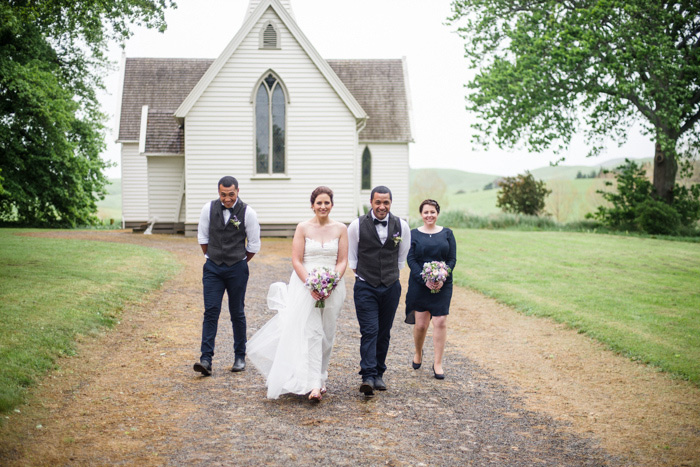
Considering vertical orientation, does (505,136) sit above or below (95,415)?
above

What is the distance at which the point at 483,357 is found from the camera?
28.3ft

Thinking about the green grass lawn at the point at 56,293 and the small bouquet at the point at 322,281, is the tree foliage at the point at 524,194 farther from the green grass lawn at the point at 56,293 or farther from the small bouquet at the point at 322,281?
the small bouquet at the point at 322,281

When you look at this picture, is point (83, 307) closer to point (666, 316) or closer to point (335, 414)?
point (335, 414)

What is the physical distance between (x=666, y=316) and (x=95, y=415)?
947 cm

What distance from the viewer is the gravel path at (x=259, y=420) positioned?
5.03 metres

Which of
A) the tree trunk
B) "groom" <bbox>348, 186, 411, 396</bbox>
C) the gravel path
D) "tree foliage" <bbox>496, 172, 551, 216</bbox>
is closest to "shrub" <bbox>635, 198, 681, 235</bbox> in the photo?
the tree trunk

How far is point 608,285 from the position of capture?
14508 millimetres

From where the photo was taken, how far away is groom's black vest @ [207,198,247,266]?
24.2ft

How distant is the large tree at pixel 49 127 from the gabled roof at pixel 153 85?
204 centimetres

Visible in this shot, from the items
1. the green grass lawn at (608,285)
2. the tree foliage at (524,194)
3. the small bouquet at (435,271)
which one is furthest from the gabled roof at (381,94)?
the small bouquet at (435,271)

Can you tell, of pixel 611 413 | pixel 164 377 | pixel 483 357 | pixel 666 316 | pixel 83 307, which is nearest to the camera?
pixel 611 413

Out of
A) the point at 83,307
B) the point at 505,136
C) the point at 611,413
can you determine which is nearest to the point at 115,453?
the point at 611,413

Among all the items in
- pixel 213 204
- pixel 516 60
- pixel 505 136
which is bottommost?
pixel 213 204

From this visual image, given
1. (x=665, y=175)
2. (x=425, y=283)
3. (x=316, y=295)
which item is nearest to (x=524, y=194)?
(x=665, y=175)
